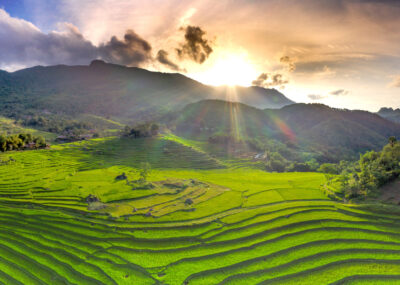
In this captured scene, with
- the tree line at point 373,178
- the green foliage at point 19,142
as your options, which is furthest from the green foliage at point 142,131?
the tree line at point 373,178

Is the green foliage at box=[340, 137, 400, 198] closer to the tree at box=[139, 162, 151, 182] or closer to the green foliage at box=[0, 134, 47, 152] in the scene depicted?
the tree at box=[139, 162, 151, 182]

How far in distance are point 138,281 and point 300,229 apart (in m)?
21.6

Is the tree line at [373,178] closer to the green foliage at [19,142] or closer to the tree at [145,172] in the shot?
the tree at [145,172]

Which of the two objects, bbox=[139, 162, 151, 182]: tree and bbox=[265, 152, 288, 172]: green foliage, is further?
bbox=[265, 152, 288, 172]: green foliage

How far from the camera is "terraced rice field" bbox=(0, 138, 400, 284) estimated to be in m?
22.7

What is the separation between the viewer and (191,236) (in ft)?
91.9

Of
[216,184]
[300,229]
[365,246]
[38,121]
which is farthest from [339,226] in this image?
[38,121]

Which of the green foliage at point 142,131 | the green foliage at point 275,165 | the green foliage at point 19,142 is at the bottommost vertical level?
the green foliage at point 275,165

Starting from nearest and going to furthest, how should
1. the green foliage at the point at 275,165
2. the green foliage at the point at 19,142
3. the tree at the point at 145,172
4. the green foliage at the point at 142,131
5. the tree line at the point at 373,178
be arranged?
the tree line at the point at 373,178 < the tree at the point at 145,172 < the green foliage at the point at 19,142 < the green foliage at the point at 275,165 < the green foliage at the point at 142,131

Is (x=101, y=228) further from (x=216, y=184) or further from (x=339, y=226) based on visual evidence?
(x=339, y=226)

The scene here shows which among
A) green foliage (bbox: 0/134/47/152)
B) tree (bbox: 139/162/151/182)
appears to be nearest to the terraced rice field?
tree (bbox: 139/162/151/182)

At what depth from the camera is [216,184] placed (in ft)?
164

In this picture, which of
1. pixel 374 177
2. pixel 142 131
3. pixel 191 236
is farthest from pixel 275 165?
pixel 191 236

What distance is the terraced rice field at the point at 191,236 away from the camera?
74.6 ft
